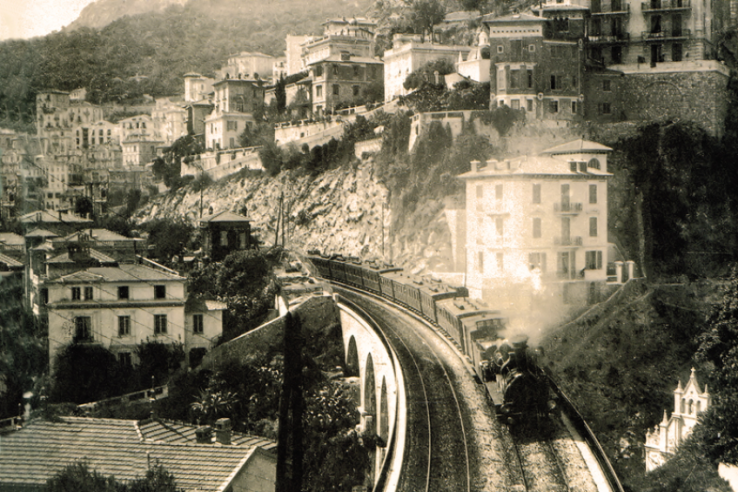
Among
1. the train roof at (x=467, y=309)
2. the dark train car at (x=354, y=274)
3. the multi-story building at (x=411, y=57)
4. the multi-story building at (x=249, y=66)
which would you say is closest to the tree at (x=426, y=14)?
the multi-story building at (x=249, y=66)

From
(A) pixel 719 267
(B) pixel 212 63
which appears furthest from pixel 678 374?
(B) pixel 212 63

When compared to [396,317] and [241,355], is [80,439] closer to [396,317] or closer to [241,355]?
[241,355]

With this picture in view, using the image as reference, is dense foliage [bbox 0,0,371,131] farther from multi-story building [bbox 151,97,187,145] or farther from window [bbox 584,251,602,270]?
window [bbox 584,251,602,270]

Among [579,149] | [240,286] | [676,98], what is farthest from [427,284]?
[676,98]

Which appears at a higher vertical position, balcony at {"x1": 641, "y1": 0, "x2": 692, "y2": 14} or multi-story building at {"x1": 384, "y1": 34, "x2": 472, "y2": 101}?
balcony at {"x1": 641, "y1": 0, "x2": 692, "y2": 14}

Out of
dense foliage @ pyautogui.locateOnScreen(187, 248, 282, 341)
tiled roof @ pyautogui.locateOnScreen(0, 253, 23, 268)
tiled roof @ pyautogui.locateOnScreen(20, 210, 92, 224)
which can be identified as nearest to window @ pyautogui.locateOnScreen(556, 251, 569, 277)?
dense foliage @ pyautogui.locateOnScreen(187, 248, 282, 341)

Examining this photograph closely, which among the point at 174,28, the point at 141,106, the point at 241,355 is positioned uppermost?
the point at 174,28
